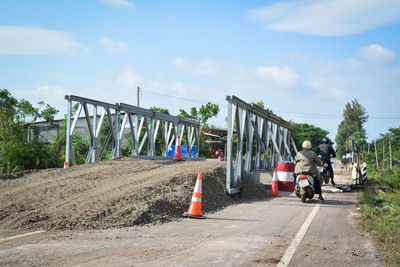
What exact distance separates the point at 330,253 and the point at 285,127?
1408 cm

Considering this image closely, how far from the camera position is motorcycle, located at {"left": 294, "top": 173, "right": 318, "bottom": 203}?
10.4m

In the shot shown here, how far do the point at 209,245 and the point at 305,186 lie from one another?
5607mm

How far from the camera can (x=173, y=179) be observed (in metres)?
10.0

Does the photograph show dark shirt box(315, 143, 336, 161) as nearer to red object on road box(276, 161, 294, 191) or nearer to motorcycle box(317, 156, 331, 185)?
motorcycle box(317, 156, 331, 185)

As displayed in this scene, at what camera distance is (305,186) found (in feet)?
34.2

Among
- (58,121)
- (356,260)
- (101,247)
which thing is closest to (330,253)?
(356,260)

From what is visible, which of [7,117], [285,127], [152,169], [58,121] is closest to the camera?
[152,169]

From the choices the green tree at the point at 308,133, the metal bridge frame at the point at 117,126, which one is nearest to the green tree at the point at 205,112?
the metal bridge frame at the point at 117,126

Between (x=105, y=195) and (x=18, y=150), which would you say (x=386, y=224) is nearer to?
(x=105, y=195)

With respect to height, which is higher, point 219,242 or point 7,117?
point 7,117

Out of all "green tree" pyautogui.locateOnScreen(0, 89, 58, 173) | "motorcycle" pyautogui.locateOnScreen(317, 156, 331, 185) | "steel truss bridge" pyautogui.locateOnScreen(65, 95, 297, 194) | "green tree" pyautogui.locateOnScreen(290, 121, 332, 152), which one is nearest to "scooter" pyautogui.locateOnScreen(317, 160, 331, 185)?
"motorcycle" pyautogui.locateOnScreen(317, 156, 331, 185)

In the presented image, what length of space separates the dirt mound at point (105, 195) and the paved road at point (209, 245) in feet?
1.86

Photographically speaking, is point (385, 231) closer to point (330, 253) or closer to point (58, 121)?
point (330, 253)

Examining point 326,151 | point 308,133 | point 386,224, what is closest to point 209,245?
point 386,224
